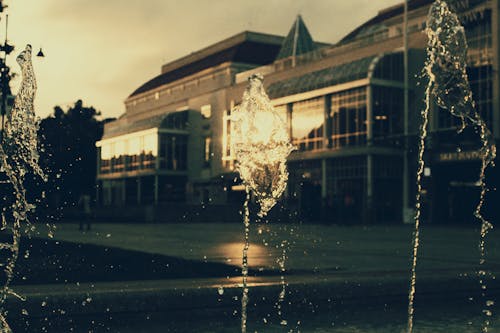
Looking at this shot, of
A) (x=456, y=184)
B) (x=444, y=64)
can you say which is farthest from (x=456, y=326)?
(x=456, y=184)

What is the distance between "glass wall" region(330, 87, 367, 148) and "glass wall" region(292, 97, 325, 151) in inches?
42.9

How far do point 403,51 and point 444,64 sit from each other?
33.2 ft

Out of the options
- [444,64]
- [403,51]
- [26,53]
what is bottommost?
[26,53]

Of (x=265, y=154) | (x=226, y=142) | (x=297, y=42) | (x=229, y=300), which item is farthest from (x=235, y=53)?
(x=229, y=300)

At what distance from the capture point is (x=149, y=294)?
6301mm

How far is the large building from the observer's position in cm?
3847

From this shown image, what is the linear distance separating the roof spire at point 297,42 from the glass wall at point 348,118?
1381cm

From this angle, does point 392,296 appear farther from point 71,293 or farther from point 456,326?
point 71,293

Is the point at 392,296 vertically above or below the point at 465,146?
below

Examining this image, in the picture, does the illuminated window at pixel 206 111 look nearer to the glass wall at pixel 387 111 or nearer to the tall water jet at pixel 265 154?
the tall water jet at pixel 265 154

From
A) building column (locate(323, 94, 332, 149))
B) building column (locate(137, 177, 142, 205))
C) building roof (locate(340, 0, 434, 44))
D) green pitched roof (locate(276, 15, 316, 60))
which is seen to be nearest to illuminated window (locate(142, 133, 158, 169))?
building column (locate(137, 177, 142, 205))

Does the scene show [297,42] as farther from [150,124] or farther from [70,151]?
[70,151]

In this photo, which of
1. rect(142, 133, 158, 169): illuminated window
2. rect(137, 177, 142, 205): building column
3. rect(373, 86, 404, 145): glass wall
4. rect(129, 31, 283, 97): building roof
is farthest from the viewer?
rect(137, 177, 142, 205): building column

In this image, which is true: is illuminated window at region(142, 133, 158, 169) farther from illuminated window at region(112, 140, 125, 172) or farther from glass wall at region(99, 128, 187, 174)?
illuminated window at region(112, 140, 125, 172)
